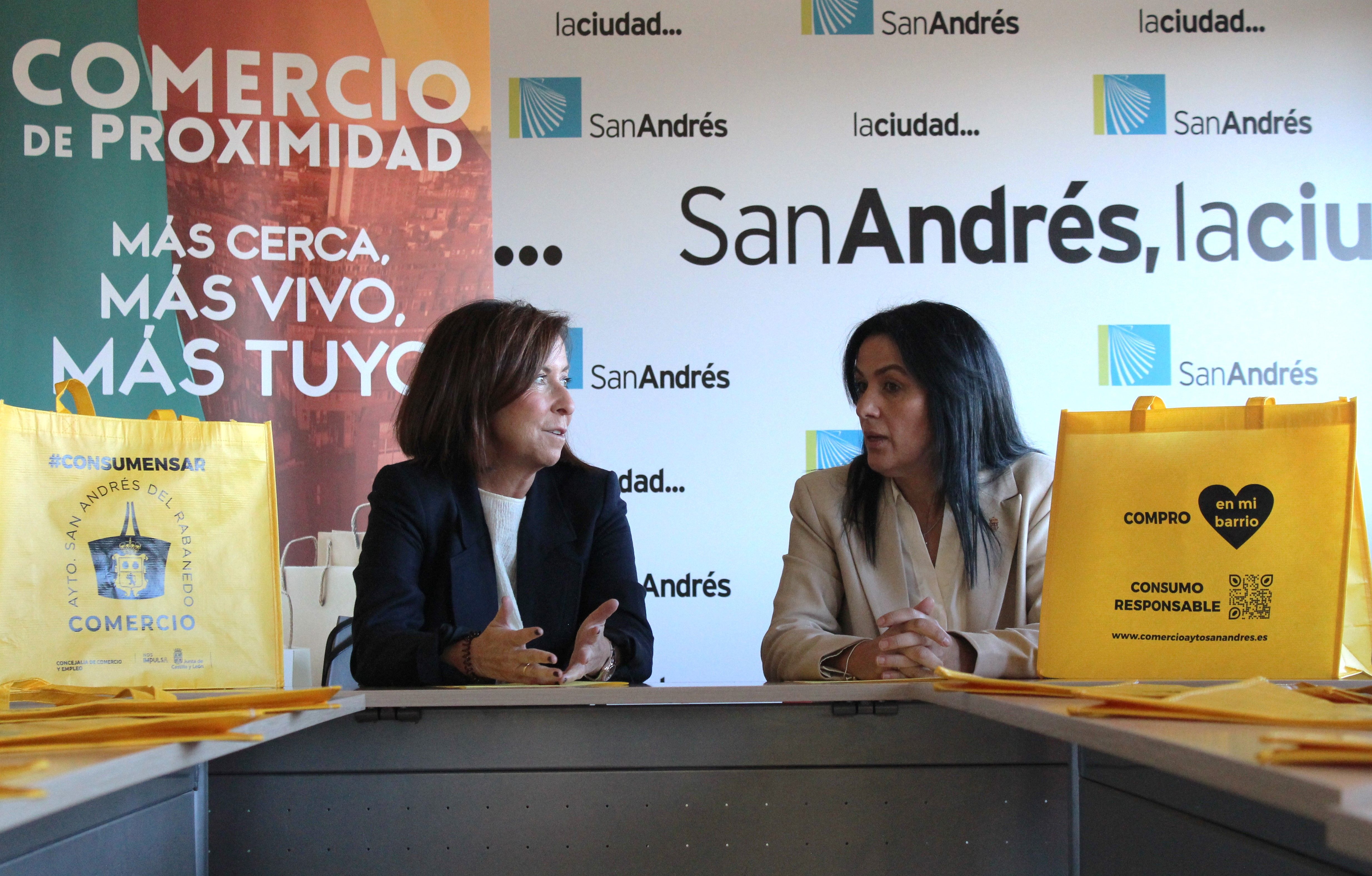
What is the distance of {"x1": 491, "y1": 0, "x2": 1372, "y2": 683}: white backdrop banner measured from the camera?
3355 millimetres

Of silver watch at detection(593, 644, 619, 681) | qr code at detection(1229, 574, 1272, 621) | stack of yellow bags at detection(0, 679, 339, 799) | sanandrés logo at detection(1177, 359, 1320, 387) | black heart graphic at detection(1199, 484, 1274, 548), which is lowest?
silver watch at detection(593, 644, 619, 681)

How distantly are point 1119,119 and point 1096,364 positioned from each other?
2.65ft

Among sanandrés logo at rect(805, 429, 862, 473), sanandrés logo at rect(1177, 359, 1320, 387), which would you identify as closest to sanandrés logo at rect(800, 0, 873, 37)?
sanandrés logo at rect(805, 429, 862, 473)

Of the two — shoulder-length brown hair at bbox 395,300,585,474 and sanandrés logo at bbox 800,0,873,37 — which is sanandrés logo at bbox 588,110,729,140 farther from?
shoulder-length brown hair at bbox 395,300,585,474

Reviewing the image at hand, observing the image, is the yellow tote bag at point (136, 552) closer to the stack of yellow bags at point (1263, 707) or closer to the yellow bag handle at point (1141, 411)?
the stack of yellow bags at point (1263, 707)

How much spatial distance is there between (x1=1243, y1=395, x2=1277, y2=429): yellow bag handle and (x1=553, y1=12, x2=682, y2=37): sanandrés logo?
2599 millimetres

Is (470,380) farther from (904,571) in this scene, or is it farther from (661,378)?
(661,378)

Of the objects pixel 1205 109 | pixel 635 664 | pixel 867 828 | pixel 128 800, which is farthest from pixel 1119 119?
pixel 128 800

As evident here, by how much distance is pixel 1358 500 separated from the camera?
1319 mm

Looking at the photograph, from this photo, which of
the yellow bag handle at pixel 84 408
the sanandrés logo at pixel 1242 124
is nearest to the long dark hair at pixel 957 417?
the yellow bag handle at pixel 84 408

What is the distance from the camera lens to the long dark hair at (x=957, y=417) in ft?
6.43

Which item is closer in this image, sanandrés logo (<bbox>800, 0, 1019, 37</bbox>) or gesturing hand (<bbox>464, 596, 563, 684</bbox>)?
gesturing hand (<bbox>464, 596, 563, 684</bbox>)

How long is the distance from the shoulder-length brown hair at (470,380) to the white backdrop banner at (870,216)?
1.29 metres

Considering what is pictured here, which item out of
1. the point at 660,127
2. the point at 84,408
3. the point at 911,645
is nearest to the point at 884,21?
the point at 660,127
